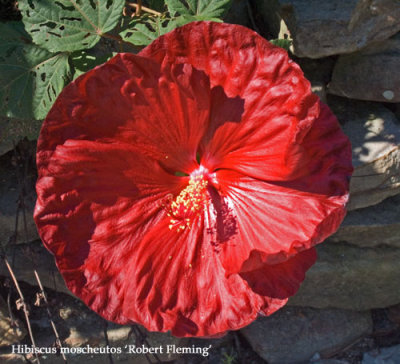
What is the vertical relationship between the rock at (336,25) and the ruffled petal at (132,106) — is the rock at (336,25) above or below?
below

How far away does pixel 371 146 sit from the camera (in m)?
1.74

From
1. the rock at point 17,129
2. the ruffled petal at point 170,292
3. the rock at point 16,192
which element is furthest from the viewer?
the rock at point 16,192

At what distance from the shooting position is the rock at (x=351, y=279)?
2.14m

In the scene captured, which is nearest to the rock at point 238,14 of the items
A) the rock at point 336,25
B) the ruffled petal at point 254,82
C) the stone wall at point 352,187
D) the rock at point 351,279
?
the stone wall at point 352,187

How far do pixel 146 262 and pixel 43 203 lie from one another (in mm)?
285

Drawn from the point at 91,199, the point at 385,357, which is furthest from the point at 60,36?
the point at 385,357

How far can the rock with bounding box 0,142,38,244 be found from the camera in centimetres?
176

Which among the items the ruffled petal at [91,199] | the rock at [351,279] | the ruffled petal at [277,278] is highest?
the ruffled petal at [91,199]

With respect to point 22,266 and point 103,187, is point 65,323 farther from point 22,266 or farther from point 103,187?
point 103,187

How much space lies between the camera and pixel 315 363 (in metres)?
2.37

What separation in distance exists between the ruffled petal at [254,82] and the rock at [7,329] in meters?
1.34

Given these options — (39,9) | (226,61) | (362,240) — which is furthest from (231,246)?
(362,240)

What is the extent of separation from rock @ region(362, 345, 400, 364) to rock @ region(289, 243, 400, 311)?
22cm

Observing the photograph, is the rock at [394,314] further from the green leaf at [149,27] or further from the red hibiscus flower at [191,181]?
the green leaf at [149,27]
